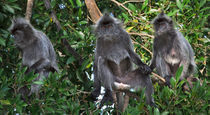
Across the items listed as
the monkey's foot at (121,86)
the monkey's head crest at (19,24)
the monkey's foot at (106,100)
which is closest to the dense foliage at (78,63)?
the monkey's head crest at (19,24)

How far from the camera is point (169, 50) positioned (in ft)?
17.2

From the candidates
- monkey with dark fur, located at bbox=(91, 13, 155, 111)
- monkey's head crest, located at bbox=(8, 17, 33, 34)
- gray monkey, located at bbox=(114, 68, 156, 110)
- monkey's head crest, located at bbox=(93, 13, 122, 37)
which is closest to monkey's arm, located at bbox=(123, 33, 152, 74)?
monkey with dark fur, located at bbox=(91, 13, 155, 111)

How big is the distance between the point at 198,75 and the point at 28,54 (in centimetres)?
294

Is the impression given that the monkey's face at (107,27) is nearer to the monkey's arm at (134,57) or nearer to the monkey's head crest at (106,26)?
the monkey's head crest at (106,26)

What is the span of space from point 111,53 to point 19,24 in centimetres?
160

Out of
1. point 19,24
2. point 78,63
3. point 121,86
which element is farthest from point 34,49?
point 121,86

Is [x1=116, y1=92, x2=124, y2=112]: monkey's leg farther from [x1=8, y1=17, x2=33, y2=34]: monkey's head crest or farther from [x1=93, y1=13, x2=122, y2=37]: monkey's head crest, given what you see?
[x1=8, y1=17, x2=33, y2=34]: monkey's head crest

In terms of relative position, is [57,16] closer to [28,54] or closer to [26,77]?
[28,54]

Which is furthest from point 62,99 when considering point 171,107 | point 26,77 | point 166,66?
point 166,66

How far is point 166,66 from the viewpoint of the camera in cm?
517

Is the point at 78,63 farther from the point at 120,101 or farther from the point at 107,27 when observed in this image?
the point at 120,101

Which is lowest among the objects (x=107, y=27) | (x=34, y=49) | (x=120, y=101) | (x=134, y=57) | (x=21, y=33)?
(x=120, y=101)

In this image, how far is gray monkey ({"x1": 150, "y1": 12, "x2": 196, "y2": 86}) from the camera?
5.02 meters

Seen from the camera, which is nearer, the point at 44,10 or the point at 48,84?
the point at 48,84
